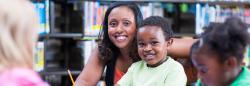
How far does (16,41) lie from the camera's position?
997 mm

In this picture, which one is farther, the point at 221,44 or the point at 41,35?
the point at 41,35

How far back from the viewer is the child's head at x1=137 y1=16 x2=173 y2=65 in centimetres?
176

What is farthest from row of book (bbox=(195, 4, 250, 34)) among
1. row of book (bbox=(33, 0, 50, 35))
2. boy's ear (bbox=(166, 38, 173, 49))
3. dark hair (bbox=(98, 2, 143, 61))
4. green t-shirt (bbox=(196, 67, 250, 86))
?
green t-shirt (bbox=(196, 67, 250, 86))

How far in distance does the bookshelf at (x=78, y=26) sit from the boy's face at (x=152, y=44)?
6.49 ft

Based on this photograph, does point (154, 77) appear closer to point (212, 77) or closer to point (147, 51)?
point (147, 51)

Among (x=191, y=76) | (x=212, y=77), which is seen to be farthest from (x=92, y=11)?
(x=212, y=77)

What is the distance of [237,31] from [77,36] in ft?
9.11

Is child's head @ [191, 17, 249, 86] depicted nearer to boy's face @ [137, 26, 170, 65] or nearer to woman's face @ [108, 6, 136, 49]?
boy's face @ [137, 26, 170, 65]

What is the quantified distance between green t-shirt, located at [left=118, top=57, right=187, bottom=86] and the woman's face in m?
0.19

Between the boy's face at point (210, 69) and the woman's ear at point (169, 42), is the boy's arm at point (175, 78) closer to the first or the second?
the woman's ear at point (169, 42)

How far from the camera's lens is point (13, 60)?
100 cm

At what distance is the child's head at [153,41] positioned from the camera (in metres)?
1.76

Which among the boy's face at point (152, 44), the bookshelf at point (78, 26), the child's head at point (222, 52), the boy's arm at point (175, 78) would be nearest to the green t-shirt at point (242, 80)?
the child's head at point (222, 52)

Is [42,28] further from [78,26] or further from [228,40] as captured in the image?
[228,40]
